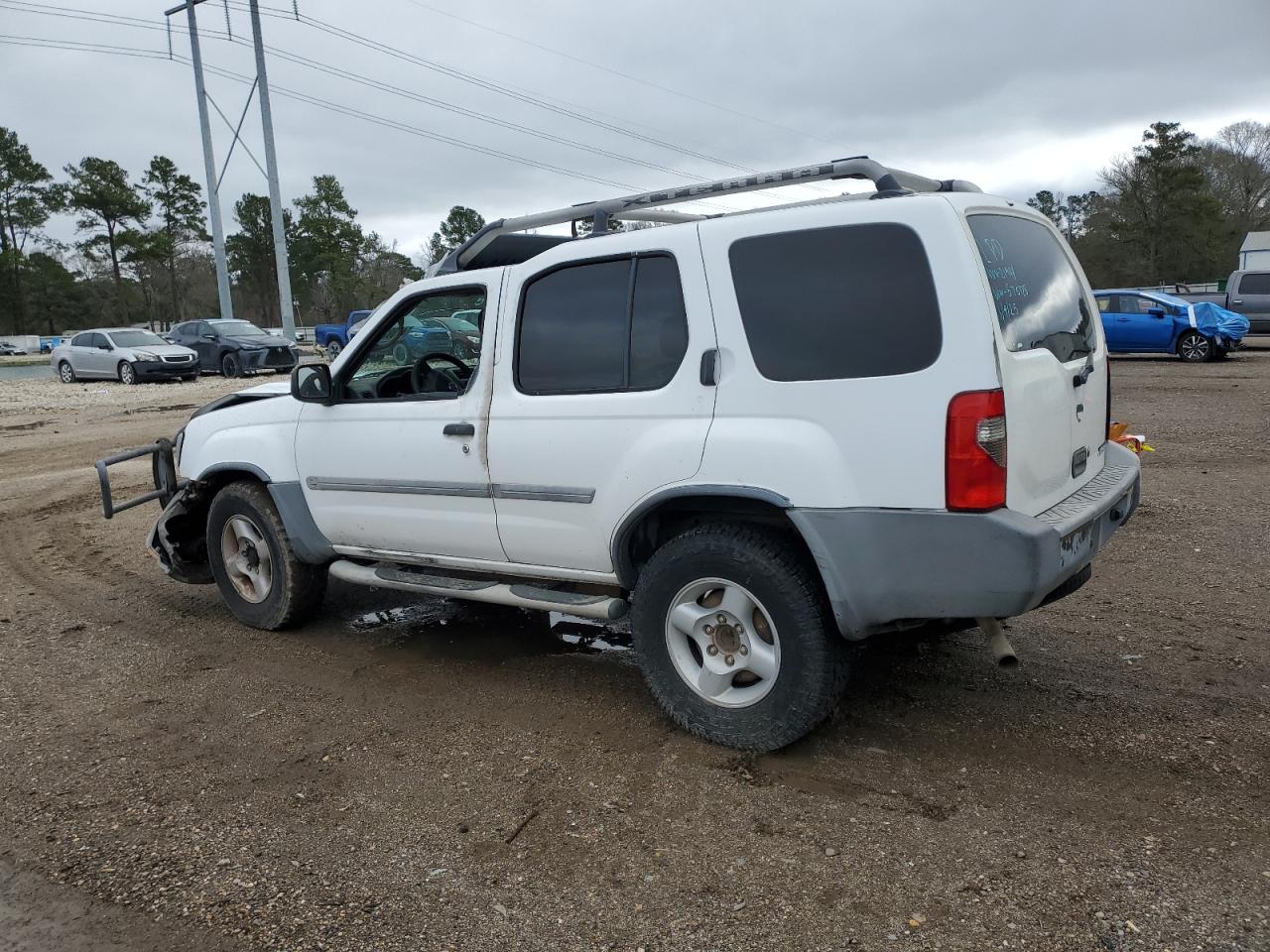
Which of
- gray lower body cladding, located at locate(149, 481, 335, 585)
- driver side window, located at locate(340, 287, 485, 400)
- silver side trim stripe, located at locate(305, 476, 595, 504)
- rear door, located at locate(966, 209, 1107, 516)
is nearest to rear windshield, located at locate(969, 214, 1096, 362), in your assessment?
rear door, located at locate(966, 209, 1107, 516)

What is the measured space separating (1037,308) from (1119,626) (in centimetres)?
213

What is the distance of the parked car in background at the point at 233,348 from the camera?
26219 mm

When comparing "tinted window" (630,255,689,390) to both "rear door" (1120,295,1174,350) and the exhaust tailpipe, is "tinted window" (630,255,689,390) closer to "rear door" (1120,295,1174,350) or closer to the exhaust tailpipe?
the exhaust tailpipe

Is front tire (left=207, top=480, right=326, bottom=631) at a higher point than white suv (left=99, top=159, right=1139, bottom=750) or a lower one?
lower

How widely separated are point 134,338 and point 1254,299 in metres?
28.3

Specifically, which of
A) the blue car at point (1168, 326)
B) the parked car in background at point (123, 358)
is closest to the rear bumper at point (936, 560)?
the blue car at point (1168, 326)

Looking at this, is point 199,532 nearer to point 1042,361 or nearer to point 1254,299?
point 1042,361

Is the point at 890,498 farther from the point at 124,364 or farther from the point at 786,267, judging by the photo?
the point at 124,364

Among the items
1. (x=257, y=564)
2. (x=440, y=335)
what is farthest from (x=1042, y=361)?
(x=257, y=564)

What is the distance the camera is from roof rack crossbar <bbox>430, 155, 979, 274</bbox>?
380 cm

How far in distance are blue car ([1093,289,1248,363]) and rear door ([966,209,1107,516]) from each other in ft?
56.2

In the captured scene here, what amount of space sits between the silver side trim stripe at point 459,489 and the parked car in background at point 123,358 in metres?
22.6

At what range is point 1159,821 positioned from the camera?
9.96 feet

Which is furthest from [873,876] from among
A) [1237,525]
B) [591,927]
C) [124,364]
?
[124,364]
